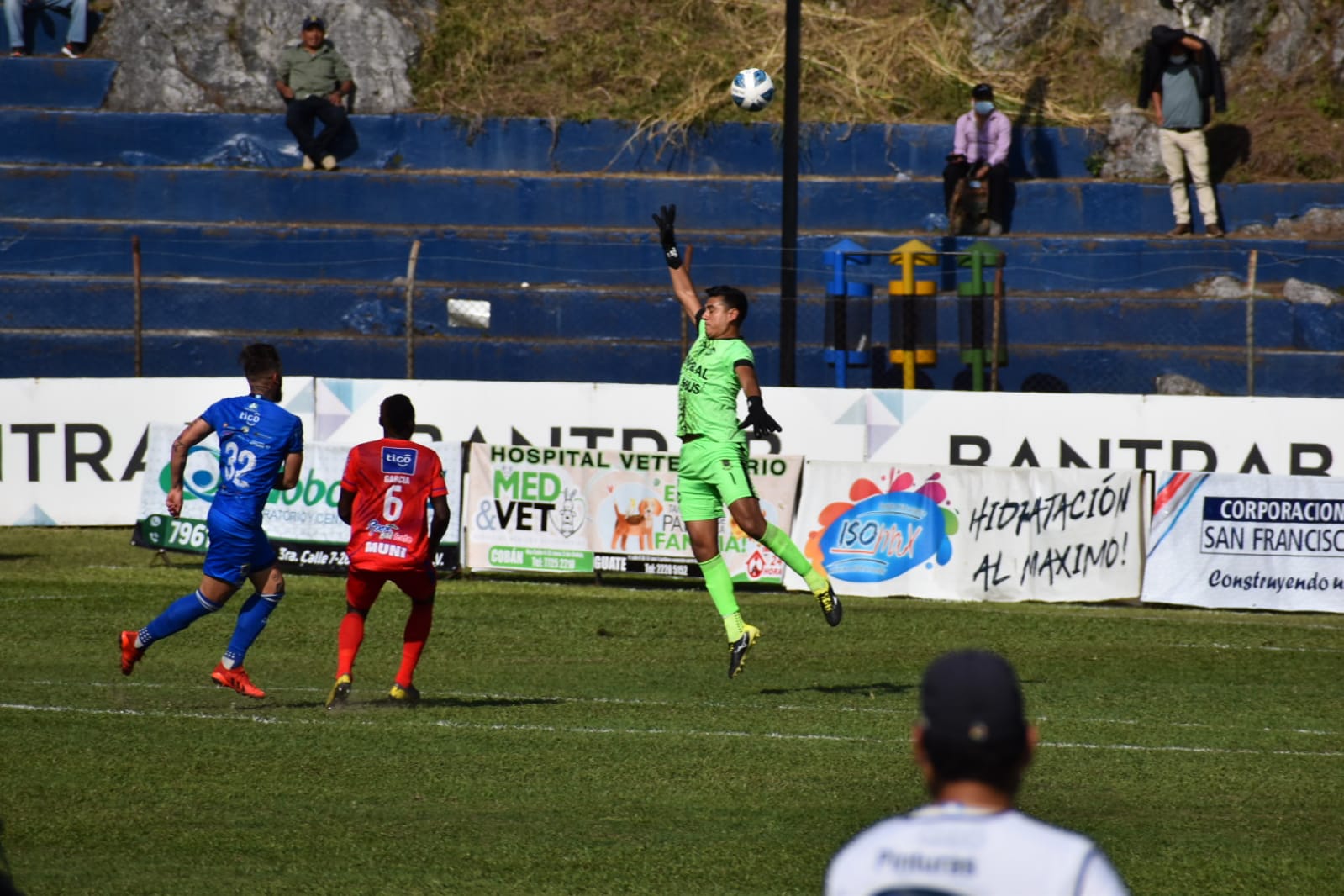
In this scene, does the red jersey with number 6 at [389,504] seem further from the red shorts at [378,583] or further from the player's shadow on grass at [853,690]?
the player's shadow on grass at [853,690]

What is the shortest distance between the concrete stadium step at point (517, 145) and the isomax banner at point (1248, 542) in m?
10.4

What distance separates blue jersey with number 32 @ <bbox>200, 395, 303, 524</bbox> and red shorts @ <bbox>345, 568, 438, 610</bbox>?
759 millimetres

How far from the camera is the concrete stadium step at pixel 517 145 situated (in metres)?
25.5

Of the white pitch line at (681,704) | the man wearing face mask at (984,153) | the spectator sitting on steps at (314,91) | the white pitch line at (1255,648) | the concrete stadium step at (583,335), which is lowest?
the white pitch line at (1255,648)

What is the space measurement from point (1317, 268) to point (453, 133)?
41.2 feet

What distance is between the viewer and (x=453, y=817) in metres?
7.47

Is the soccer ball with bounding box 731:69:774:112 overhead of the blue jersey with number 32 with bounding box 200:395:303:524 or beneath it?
overhead

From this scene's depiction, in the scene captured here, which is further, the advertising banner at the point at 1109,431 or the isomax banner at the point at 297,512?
the advertising banner at the point at 1109,431

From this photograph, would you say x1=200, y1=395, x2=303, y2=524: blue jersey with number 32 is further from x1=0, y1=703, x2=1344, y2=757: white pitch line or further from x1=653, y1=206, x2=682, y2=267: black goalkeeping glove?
x1=653, y1=206, x2=682, y2=267: black goalkeeping glove

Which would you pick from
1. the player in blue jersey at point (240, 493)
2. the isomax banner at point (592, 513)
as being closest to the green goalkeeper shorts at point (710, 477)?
the player in blue jersey at point (240, 493)

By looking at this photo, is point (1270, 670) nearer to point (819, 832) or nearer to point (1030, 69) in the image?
point (819, 832)

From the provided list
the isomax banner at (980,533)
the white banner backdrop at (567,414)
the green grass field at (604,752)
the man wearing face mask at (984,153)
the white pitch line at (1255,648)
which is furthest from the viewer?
the man wearing face mask at (984,153)

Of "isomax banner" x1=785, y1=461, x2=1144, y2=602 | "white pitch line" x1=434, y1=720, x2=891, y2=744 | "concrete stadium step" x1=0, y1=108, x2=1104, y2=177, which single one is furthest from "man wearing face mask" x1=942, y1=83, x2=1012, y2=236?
"white pitch line" x1=434, y1=720, x2=891, y2=744

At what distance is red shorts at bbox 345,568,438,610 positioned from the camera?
9789mm
